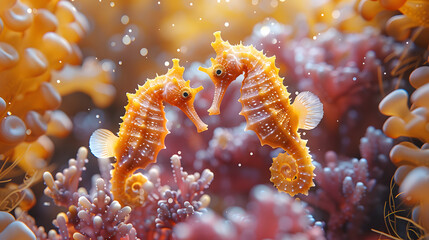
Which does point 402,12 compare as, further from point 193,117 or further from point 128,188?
point 128,188

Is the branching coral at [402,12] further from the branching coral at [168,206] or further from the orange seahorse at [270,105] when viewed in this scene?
the branching coral at [168,206]

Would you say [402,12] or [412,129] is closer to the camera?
[412,129]

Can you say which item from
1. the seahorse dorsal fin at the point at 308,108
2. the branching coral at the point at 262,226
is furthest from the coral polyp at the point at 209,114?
the branching coral at the point at 262,226

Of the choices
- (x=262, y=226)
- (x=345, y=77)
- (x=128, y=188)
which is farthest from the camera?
(x=345, y=77)

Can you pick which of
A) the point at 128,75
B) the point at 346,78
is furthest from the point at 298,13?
the point at 128,75

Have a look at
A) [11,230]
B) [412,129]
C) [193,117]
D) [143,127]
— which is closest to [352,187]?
[412,129]
